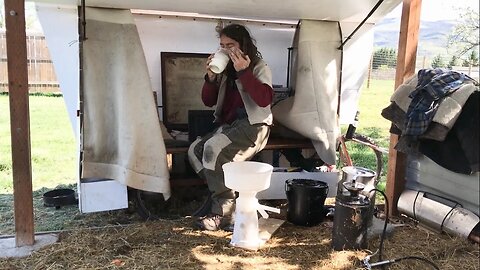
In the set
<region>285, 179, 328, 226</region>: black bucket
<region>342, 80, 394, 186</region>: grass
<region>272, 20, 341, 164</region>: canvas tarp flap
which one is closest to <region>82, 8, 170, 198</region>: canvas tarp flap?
<region>285, 179, 328, 226</region>: black bucket

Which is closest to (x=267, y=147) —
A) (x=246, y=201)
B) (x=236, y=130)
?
(x=236, y=130)

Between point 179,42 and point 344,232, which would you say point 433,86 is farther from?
point 179,42

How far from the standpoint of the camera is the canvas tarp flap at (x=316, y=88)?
10.4 feet

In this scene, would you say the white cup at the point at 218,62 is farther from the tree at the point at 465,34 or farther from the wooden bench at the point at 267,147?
the tree at the point at 465,34

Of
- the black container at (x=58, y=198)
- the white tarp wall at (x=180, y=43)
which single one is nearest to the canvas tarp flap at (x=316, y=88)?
the white tarp wall at (x=180, y=43)

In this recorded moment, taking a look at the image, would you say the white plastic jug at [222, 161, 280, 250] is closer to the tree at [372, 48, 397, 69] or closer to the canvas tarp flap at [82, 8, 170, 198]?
the canvas tarp flap at [82, 8, 170, 198]

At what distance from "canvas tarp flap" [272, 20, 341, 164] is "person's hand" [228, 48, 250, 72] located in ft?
2.27

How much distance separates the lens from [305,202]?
2795 mm

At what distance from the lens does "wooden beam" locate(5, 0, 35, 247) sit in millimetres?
2240

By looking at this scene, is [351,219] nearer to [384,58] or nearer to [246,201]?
[246,201]

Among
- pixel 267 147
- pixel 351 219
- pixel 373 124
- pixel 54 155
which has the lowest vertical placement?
pixel 54 155

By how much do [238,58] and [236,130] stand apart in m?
0.48

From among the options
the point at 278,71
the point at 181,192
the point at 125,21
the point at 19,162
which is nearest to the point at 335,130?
the point at 278,71

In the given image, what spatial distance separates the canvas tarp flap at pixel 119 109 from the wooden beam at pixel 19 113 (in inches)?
16.5
